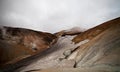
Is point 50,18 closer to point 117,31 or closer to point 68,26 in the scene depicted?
point 68,26

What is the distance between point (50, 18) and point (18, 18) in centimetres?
210

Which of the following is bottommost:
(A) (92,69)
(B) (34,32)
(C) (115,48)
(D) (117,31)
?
(A) (92,69)

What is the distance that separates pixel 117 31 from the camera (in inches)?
288

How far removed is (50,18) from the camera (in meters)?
14.2

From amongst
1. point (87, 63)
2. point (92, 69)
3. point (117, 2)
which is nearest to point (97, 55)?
point (87, 63)

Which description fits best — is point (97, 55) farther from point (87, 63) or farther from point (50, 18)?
point (50, 18)

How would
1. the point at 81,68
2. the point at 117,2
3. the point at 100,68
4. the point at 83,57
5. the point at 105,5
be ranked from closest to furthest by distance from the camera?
1. the point at 100,68
2. the point at 81,68
3. the point at 83,57
4. the point at 117,2
5. the point at 105,5

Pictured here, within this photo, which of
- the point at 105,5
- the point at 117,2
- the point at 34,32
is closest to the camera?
the point at 117,2

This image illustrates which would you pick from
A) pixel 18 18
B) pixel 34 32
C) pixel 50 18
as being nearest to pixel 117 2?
pixel 50 18

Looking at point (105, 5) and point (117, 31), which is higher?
point (105, 5)

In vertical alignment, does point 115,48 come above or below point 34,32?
below

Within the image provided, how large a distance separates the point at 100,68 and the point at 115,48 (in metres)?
0.97

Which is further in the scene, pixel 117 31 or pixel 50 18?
pixel 50 18

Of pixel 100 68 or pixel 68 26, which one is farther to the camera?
pixel 68 26
